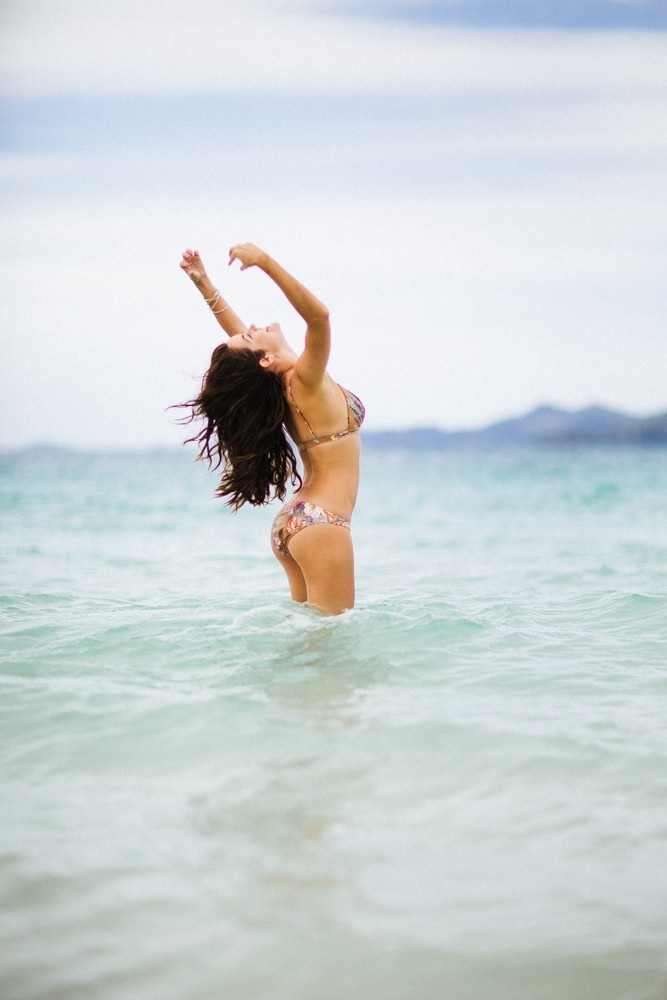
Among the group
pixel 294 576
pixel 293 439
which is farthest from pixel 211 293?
pixel 294 576

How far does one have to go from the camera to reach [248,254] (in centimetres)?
383

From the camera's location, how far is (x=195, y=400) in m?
4.44

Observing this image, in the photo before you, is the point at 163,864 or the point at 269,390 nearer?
the point at 163,864

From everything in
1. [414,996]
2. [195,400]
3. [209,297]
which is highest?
[209,297]

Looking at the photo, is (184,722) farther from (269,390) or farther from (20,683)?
(269,390)

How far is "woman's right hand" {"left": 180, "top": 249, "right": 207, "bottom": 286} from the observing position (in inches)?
194

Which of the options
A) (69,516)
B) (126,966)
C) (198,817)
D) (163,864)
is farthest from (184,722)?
(69,516)

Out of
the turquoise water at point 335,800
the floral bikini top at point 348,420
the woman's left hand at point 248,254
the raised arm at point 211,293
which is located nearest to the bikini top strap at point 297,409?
the floral bikini top at point 348,420

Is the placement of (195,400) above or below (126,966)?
above

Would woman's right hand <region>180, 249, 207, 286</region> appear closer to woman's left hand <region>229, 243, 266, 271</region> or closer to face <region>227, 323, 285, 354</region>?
face <region>227, 323, 285, 354</region>

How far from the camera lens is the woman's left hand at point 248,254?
383 centimetres

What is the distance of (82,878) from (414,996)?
3.28 ft

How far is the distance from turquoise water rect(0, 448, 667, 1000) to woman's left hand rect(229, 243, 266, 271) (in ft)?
5.97

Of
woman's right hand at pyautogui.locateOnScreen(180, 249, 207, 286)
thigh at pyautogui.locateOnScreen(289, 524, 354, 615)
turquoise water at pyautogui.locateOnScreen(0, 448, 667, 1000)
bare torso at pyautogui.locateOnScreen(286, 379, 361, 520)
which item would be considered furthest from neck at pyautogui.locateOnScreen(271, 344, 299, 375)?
turquoise water at pyautogui.locateOnScreen(0, 448, 667, 1000)
